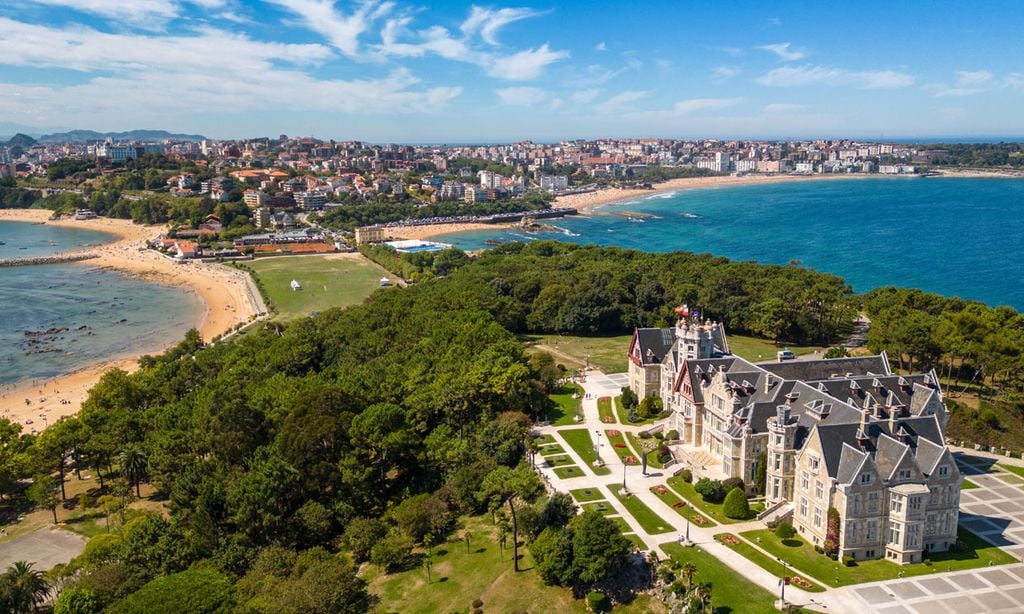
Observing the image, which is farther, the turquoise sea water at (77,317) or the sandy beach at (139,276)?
the turquoise sea water at (77,317)

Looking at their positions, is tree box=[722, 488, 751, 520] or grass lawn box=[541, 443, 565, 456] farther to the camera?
grass lawn box=[541, 443, 565, 456]

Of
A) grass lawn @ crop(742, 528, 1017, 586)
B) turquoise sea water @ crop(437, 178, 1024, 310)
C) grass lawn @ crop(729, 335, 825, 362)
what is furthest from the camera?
turquoise sea water @ crop(437, 178, 1024, 310)

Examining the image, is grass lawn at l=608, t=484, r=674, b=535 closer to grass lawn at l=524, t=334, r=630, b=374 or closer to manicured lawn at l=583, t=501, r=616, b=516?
manicured lawn at l=583, t=501, r=616, b=516

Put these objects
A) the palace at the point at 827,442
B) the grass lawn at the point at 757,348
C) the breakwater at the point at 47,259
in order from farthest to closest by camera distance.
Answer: the breakwater at the point at 47,259, the grass lawn at the point at 757,348, the palace at the point at 827,442

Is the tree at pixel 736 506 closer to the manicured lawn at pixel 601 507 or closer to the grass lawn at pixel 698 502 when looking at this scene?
the grass lawn at pixel 698 502

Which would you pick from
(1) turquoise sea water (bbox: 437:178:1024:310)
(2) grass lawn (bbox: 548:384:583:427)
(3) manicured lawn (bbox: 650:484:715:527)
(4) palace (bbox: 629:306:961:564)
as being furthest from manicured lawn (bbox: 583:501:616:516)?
(1) turquoise sea water (bbox: 437:178:1024:310)

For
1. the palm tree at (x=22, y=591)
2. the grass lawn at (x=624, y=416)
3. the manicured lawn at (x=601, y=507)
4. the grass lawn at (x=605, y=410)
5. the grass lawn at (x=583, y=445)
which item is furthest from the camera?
the grass lawn at (x=605, y=410)

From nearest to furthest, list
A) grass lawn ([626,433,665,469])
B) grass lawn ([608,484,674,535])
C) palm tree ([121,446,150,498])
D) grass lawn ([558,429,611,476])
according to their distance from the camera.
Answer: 1. grass lawn ([608,484,674,535])
2. grass lawn ([558,429,611,476])
3. grass lawn ([626,433,665,469])
4. palm tree ([121,446,150,498])

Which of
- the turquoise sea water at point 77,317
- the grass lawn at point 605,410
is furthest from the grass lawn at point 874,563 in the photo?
the turquoise sea water at point 77,317
